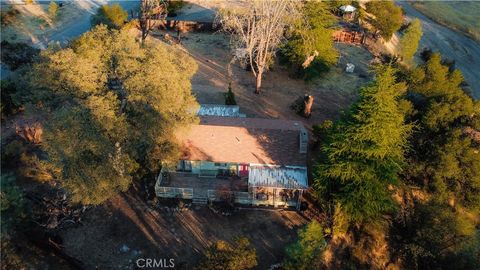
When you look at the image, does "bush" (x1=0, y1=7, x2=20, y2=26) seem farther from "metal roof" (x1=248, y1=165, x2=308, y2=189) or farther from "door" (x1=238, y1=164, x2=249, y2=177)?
"metal roof" (x1=248, y1=165, x2=308, y2=189)

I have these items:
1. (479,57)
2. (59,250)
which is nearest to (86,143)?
(59,250)

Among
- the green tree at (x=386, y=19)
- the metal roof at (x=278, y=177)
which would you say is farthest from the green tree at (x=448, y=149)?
the green tree at (x=386, y=19)

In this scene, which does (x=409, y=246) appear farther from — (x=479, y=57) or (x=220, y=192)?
(x=479, y=57)

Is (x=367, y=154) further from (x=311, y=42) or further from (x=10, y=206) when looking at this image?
(x=10, y=206)

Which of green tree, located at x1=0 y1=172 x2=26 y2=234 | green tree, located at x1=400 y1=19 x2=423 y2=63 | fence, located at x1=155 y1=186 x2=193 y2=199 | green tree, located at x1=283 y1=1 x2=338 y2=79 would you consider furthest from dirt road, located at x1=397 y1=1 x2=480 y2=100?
green tree, located at x1=0 y1=172 x2=26 y2=234

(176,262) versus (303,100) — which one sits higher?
(303,100)

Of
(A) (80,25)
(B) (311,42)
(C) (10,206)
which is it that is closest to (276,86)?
(B) (311,42)
